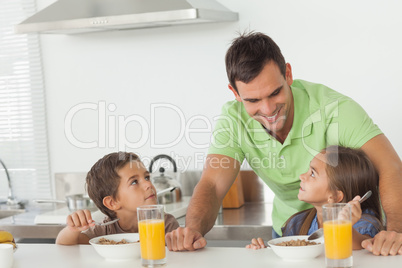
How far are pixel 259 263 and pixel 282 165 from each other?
774 millimetres

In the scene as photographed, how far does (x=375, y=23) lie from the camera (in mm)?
3164

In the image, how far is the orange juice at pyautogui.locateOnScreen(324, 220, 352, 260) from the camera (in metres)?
1.60

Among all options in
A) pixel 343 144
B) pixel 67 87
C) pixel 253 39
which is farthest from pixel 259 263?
pixel 67 87

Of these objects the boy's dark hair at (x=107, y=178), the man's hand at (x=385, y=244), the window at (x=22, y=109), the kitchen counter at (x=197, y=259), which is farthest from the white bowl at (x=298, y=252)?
the window at (x=22, y=109)

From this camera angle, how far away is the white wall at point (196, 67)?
318 centimetres

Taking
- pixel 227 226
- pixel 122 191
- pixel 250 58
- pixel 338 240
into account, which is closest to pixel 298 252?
pixel 338 240

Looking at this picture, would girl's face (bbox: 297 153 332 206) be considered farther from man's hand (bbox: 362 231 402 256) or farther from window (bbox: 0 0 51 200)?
window (bbox: 0 0 51 200)

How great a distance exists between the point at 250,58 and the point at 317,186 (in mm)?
510

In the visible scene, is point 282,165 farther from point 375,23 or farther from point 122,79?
point 122,79

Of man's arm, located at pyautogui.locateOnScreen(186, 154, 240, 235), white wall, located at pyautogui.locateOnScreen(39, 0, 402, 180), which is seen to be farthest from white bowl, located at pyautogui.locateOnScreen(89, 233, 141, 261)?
white wall, located at pyautogui.locateOnScreen(39, 0, 402, 180)

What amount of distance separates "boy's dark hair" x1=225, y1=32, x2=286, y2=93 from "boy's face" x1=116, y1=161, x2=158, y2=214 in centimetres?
50

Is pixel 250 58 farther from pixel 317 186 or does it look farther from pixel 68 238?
pixel 68 238

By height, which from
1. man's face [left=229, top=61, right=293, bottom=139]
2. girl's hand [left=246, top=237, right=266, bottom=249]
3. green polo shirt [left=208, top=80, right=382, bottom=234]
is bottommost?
girl's hand [left=246, top=237, right=266, bottom=249]

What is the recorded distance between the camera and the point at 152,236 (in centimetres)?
175
